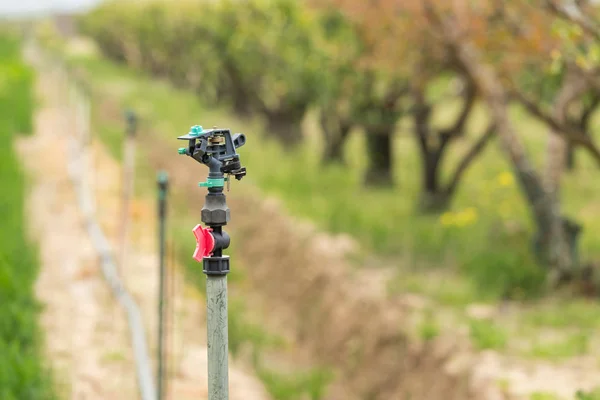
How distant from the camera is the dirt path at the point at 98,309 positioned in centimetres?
726

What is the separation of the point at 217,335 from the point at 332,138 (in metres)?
15.7

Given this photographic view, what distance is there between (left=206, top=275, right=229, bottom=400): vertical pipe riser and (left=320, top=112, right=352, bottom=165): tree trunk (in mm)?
14828

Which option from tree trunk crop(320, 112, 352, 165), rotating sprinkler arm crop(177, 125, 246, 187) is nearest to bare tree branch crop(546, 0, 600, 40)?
rotating sprinkler arm crop(177, 125, 246, 187)

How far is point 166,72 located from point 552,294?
3333 cm

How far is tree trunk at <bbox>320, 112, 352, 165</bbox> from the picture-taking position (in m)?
18.4

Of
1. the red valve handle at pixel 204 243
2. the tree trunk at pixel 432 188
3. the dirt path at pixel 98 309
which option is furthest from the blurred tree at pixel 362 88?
the red valve handle at pixel 204 243

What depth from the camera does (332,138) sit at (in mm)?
18938

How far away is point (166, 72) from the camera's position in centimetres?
4097

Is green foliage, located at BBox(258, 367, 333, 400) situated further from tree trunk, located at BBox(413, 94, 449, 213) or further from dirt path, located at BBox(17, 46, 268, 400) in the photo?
tree trunk, located at BBox(413, 94, 449, 213)

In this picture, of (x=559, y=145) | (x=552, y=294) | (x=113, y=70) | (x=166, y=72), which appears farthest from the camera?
(x=113, y=70)

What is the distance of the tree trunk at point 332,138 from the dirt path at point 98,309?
4.67 metres

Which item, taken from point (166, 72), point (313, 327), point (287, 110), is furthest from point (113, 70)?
point (313, 327)

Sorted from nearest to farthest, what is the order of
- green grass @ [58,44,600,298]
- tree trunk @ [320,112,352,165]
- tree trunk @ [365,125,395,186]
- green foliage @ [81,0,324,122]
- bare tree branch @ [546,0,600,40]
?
bare tree branch @ [546,0,600,40] → green grass @ [58,44,600,298] → tree trunk @ [365,125,395,186] → green foliage @ [81,0,324,122] → tree trunk @ [320,112,352,165]

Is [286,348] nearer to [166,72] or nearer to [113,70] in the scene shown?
[166,72]
